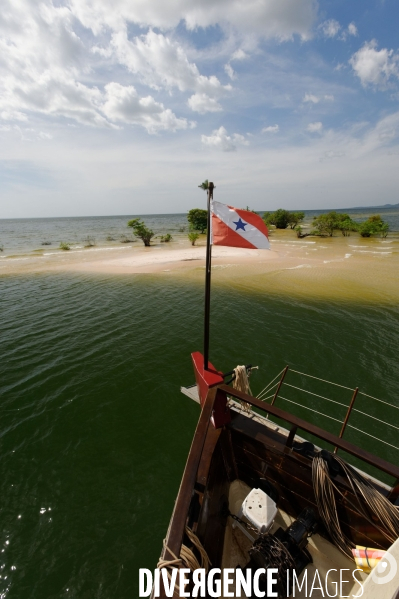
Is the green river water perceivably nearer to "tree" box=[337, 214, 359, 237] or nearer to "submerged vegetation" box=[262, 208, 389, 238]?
"submerged vegetation" box=[262, 208, 389, 238]

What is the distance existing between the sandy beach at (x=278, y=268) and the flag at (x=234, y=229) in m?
17.8

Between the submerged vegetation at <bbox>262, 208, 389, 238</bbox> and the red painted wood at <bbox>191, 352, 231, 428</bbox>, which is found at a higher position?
the submerged vegetation at <bbox>262, 208, 389, 238</bbox>

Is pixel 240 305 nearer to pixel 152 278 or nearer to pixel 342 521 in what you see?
pixel 152 278

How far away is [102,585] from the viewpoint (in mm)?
5262

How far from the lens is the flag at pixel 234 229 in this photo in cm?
605

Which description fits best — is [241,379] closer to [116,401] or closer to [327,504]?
[327,504]

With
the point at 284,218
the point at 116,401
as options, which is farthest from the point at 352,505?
the point at 284,218

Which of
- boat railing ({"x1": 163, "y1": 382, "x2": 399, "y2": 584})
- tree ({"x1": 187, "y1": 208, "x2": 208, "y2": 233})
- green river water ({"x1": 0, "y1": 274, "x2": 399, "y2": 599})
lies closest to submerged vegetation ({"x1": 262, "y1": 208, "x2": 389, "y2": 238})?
tree ({"x1": 187, "y1": 208, "x2": 208, "y2": 233})

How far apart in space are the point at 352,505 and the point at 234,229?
6015 mm

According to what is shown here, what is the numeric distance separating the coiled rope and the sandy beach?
19.5 meters

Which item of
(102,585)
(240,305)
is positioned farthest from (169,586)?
(240,305)

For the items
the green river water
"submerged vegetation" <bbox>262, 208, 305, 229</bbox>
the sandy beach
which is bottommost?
the green river water

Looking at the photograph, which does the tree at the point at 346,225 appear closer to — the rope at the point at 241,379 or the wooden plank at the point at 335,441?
the rope at the point at 241,379

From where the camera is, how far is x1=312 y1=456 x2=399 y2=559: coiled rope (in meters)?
3.87
